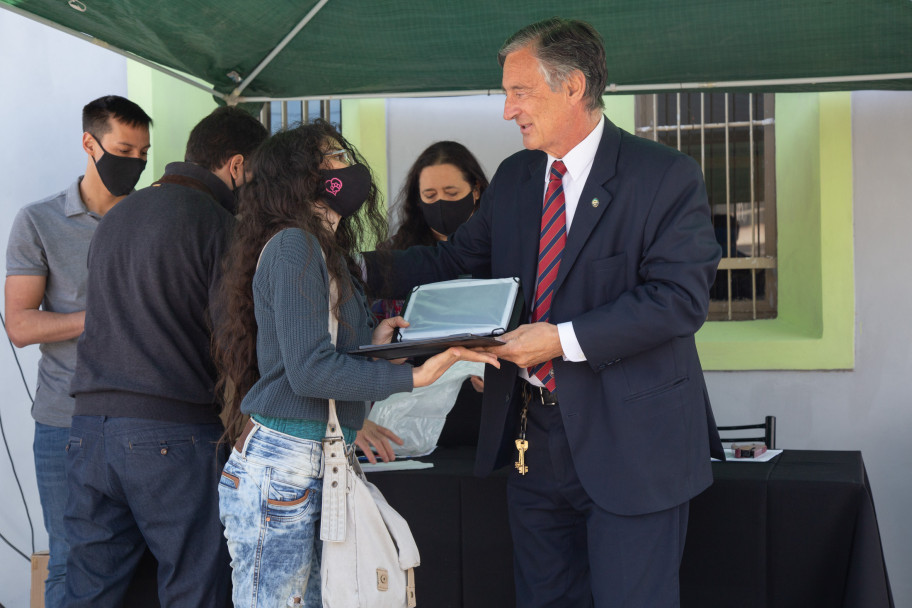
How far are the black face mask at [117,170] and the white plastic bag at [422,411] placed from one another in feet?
3.94

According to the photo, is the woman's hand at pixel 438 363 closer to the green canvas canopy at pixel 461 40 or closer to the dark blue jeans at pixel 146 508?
the dark blue jeans at pixel 146 508

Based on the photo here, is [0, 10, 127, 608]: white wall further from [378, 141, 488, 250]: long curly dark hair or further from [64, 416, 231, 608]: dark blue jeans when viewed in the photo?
[64, 416, 231, 608]: dark blue jeans

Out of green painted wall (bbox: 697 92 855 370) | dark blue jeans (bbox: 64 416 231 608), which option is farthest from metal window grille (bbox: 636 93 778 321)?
dark blue jeans (bbox: 64 416 231 608)

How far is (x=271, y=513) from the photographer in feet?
6.28

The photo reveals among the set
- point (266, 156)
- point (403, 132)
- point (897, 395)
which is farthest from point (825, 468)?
point (403, 132)

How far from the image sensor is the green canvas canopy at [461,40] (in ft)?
10.7

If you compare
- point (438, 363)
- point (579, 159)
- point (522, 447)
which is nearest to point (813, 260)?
point (579, 159)

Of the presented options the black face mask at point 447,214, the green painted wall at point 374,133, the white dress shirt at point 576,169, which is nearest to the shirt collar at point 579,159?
the white dress shirt at point 576,169

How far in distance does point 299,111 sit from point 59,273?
91.5 inches

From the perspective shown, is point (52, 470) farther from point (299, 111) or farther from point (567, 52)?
point (299, 111)

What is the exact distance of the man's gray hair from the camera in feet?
7.06

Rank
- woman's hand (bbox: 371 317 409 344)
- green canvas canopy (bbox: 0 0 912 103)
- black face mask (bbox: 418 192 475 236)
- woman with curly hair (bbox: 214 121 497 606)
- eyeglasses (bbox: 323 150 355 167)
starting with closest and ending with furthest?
1. woman with curly hair (bbox: 214 121 497 606)
2. eyeglasses (bbox: 323 150 355 167)
3. woman's hand (bbox: 371 317 409 344)
4. green canvas canopy (bbox: 0 0 912 103)
5. black face mask (bbox: 418 192 475 236)

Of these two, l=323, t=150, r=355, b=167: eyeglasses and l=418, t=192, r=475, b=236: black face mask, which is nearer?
l=323, t=150, r=355, b=167: eyeglasses

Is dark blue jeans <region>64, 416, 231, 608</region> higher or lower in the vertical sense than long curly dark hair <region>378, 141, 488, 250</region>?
lower
